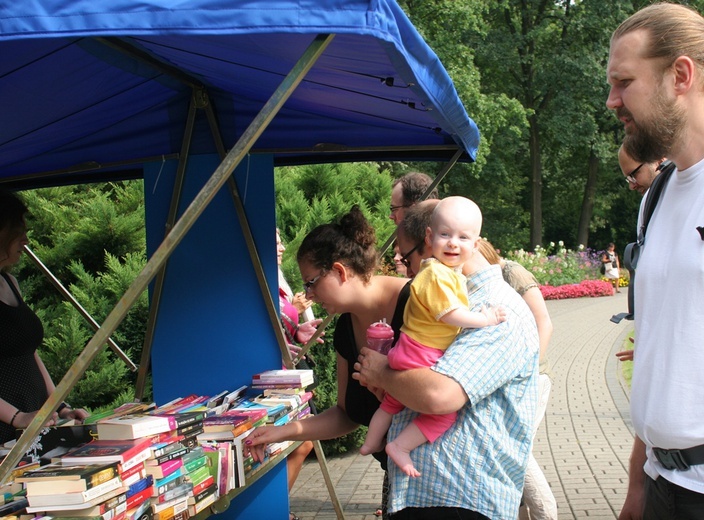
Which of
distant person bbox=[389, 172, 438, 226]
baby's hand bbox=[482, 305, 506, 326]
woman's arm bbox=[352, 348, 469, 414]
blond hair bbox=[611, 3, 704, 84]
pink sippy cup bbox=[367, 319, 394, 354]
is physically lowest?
woman's arm bbox=[352, 348, 469, 414]

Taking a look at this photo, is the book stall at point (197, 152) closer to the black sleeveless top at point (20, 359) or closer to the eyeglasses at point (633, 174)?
the black sleeveless top at point (20, 359)

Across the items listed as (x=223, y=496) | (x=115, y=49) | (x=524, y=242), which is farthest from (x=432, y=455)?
(x=524, y=242)

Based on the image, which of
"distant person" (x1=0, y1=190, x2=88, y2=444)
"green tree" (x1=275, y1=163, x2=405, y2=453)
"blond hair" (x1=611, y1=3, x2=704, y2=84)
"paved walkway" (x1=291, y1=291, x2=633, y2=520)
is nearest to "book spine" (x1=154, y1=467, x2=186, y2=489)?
"distant person" (x1=0, y1=190, x2=88, y2=444)

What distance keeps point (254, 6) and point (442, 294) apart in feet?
3.12

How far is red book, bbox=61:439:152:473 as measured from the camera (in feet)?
8.28

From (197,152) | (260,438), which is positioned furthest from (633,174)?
(197,152)

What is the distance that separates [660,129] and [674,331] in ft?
1.66

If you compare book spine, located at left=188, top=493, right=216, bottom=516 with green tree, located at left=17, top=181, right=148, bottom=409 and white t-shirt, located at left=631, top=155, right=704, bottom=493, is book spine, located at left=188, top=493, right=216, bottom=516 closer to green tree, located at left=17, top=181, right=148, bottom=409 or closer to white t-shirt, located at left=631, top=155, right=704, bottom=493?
white t-shirt, located at left=631, top=155, right=704, bottom=493

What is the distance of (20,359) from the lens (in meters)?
3.77

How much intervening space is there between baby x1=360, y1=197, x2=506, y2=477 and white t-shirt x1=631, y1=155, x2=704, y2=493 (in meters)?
0.43

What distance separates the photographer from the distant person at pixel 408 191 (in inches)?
179

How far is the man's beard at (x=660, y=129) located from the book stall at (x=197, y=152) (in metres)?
0.71

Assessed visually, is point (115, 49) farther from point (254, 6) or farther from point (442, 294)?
point (442, 294)

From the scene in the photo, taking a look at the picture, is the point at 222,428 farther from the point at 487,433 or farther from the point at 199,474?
the point at 487,433
